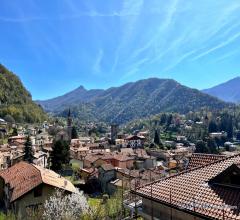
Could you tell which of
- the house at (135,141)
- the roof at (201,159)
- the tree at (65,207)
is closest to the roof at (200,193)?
the roof at (201,159)

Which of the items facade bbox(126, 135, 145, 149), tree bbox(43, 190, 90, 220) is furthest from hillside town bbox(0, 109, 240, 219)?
facade bbox(126, 135, 145, 149)

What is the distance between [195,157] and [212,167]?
3.77m

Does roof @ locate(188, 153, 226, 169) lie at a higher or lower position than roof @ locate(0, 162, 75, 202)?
higher

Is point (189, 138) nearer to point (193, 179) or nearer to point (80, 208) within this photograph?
point (80, 208)

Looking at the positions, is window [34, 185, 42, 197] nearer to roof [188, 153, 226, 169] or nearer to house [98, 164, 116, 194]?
roof [188, 153, 226, 169]

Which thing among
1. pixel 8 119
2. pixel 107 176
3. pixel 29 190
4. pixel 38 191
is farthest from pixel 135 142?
pixel 29 190

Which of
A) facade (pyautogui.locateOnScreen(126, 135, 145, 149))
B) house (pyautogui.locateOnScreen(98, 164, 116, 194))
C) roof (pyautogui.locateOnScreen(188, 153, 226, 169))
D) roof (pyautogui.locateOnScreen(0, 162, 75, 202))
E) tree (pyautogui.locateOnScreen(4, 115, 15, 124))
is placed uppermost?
tree (pyautogui.locateOnScreen(4, 115, 15, 124))

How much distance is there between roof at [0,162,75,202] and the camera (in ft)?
108

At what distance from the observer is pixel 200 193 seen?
1411 cm

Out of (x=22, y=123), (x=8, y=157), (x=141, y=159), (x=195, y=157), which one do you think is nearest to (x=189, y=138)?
(x=22, y=123)

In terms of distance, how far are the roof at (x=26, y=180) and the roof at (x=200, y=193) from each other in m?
18.6

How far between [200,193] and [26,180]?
24.9 m

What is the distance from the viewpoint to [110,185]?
54750mm

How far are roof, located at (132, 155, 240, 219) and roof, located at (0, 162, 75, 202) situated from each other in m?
18.6
